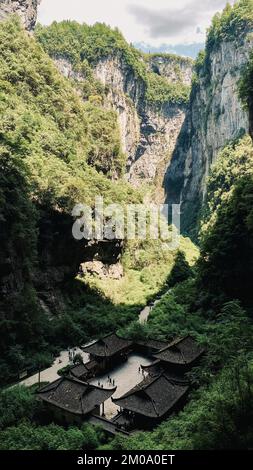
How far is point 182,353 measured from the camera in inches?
845

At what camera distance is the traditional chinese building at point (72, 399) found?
57.7 ft

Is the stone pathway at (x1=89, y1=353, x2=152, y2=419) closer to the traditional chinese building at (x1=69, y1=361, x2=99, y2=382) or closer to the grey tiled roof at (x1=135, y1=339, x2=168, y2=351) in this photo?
the traditional chinese building at (x1=69, y1=361, x2=99, y2=382)

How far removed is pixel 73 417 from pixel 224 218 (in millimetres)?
19482

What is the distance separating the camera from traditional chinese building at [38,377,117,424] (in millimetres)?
17594

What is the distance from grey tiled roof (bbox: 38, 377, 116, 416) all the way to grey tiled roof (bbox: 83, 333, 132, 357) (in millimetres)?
4828

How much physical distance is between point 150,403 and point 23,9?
173 feet

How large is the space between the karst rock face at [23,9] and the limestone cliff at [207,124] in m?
29.4

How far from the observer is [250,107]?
27297 mm

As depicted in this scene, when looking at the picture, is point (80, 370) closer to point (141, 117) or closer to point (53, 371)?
point (53, 371)

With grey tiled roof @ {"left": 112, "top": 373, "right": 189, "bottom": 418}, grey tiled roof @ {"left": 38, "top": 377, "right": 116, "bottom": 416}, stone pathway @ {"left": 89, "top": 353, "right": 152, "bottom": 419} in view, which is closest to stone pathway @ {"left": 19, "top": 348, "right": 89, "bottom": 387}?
stone pathway @ {"left": 89, "top": 353, "right": 152, "bottom": 419}

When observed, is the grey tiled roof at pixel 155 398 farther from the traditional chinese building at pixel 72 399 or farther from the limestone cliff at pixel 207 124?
the limestone cliff at pixel 207 124

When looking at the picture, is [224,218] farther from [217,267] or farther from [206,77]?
[206,77]

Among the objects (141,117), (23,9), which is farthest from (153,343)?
(141,117)

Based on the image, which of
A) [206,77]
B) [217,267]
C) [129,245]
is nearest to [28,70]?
[129,245]
